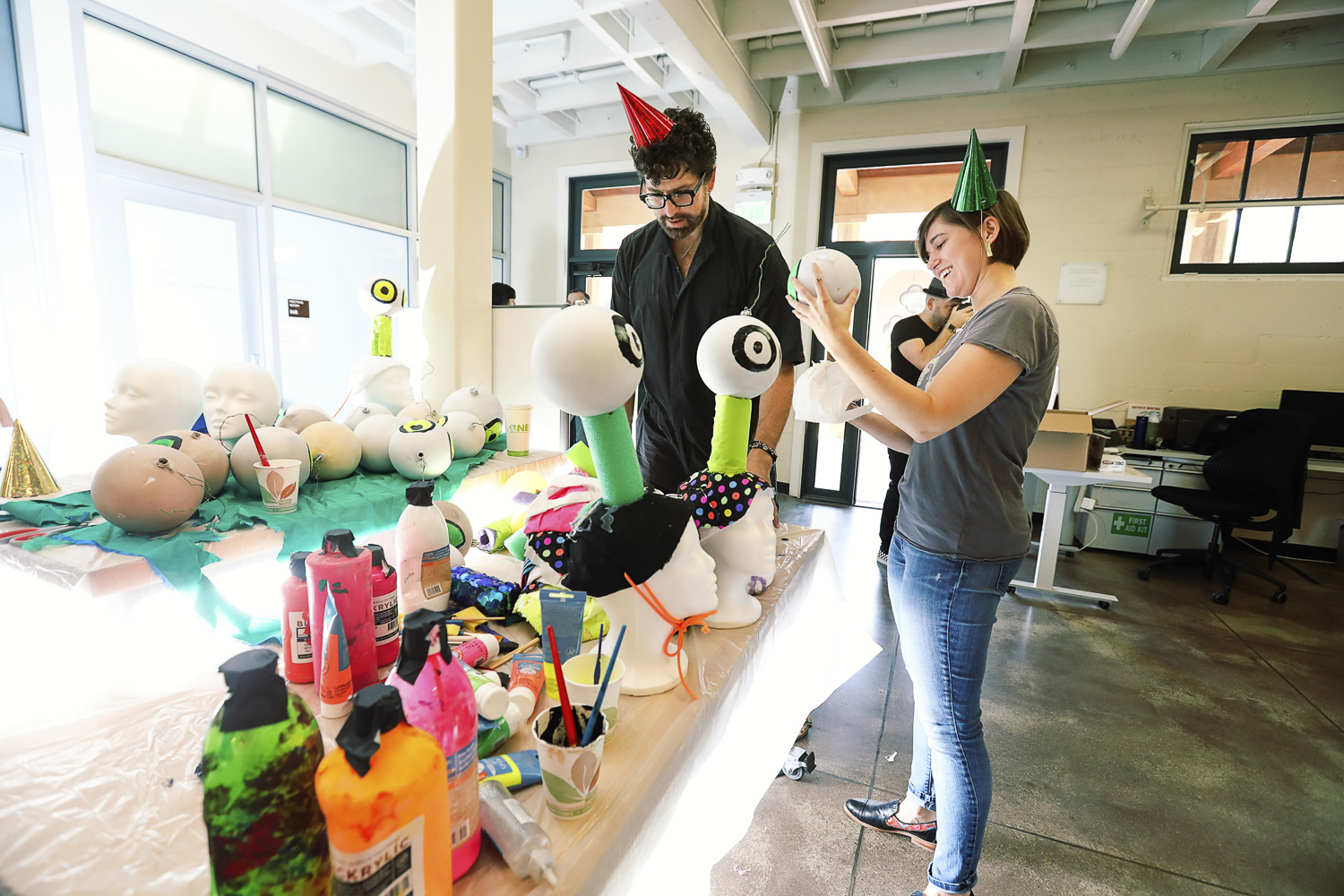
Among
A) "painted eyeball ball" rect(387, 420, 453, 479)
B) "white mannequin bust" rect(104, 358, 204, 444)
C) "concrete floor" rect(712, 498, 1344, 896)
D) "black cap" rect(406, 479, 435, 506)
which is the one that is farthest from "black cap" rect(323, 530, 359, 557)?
"concrete floor" rect(712, 498, 1344, 896)

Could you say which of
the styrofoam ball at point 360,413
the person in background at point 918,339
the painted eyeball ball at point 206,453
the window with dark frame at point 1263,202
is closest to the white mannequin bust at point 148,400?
the painted eyeball ball at point 206,453

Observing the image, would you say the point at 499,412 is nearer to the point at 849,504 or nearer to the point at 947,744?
the point at 947,744

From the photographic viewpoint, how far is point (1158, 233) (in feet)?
14.1

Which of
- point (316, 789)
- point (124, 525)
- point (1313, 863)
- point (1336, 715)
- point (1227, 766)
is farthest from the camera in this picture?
point (1336, 715)

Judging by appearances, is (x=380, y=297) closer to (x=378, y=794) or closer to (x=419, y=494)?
(x=419, y=494)

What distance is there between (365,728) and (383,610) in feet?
1.66

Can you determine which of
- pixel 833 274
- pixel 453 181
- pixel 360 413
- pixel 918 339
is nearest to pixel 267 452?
pixel 360 413

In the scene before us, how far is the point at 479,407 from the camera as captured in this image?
2.01 metres

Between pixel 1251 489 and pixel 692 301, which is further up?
pixel 692 301

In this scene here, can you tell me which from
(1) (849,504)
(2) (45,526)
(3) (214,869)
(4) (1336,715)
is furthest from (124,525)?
(1) (849,504)

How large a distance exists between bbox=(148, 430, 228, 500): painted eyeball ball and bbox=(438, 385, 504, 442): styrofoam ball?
73 cm

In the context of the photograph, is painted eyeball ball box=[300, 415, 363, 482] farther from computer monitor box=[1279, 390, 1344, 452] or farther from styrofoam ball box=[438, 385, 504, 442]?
computer monitor box=[1279, 390, 1344, 452]

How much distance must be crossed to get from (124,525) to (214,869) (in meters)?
0.90

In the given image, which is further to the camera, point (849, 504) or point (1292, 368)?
point (849, 504)
